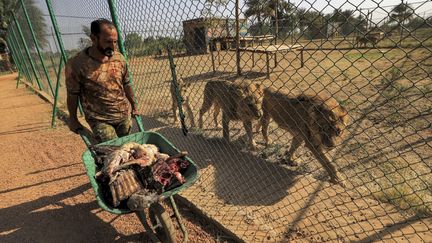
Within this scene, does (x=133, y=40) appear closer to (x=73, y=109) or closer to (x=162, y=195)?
(x=73, y=109)

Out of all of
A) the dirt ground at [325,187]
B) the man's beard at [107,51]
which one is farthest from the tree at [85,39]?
the man's beard at [107,51]

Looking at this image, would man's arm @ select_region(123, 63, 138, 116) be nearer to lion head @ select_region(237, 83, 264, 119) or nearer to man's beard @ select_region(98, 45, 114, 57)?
man's beard @ select_region(98, 45, 114, 57)

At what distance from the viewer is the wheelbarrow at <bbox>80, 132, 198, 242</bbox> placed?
279 centimetres

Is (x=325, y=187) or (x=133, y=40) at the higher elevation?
(x=133, y=40)

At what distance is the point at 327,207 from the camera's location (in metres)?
3.85

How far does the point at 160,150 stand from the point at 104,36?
1.47 meters

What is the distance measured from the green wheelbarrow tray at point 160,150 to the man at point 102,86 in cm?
41

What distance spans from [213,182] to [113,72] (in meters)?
2.30

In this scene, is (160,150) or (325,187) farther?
(325,187)

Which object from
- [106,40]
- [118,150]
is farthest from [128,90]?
[118,150]

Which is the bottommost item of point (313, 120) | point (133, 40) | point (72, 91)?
point (313, 120)

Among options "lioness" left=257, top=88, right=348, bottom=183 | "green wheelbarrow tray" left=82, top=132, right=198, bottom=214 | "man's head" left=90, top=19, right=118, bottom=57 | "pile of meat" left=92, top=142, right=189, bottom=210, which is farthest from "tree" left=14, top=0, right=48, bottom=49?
"pile of meat" left=92, top=142, right=189, bottom=210

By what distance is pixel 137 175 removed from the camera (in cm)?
299

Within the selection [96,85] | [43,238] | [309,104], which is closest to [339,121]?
[309,104]
